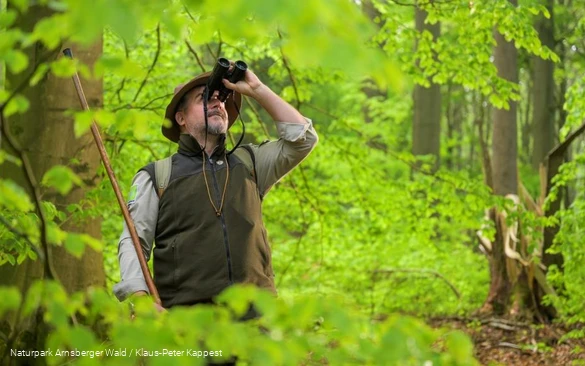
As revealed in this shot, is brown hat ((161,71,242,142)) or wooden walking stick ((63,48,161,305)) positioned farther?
brown hat ((161,71,242,142))

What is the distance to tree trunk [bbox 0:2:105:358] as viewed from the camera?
5129 millimetres

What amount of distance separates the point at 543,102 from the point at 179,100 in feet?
49.1

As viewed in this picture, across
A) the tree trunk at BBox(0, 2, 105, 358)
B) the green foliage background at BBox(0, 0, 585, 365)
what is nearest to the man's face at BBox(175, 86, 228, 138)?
the green foliage background at BBox(0, 0, 585, 365)

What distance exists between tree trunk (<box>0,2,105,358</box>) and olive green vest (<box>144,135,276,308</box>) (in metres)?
1.82

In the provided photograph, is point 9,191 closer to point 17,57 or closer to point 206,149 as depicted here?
point 17,57

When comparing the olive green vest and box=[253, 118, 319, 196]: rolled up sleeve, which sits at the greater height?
box=[253, 118, 319, 196]: rolled up sleeve

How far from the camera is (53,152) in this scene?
5285 millimetres

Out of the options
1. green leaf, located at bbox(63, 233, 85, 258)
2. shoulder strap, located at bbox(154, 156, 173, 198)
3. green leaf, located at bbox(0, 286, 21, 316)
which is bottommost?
green leaf, located at bbox(0, 286, 21, 316)

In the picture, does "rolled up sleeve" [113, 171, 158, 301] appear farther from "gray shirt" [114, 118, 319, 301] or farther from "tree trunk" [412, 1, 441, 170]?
"tree trunk" [412, 1, 441, 170]

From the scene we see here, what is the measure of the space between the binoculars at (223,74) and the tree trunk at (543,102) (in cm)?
1417

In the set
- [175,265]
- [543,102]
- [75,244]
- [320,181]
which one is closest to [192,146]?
[175,265]

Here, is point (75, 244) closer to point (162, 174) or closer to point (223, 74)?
point (162, 174)

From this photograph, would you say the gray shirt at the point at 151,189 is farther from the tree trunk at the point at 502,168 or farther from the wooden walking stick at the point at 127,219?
the tree trunk at the point at 502,168

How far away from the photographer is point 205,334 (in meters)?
1.76
